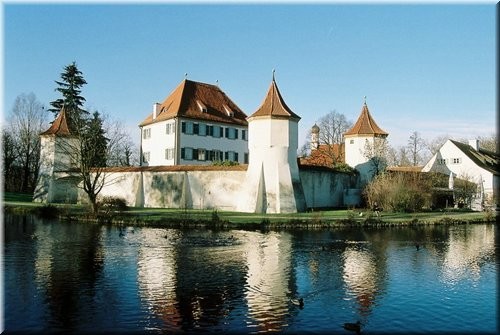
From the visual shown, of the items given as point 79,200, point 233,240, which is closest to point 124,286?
point 233,240

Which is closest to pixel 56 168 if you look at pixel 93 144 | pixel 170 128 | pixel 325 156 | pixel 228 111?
pixel 93 144

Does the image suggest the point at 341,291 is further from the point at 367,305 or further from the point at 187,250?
the point at 187,250

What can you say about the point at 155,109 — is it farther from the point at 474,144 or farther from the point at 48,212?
the point at 474,144

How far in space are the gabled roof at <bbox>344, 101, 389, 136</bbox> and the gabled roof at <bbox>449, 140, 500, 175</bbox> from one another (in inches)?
593

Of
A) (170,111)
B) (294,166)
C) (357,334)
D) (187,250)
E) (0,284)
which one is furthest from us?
(170,111)

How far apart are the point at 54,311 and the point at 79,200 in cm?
3218

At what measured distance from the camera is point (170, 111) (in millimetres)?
42938

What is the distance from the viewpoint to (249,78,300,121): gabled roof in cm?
3228

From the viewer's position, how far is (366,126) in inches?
1667

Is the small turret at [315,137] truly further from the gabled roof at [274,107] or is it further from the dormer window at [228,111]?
the gabled roof at [274,107]

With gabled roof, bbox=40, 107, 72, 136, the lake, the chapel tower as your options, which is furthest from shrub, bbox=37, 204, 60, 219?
gabled roof, bbox=40, 107, 72, 136

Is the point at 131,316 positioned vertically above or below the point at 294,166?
below

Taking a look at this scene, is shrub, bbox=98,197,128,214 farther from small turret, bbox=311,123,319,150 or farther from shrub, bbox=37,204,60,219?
small turret, bbox=311,123,319,150

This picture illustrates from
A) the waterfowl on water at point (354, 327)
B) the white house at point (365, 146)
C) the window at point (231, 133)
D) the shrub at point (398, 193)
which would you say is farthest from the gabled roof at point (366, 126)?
the waterfowl on water at point (354, 327)
